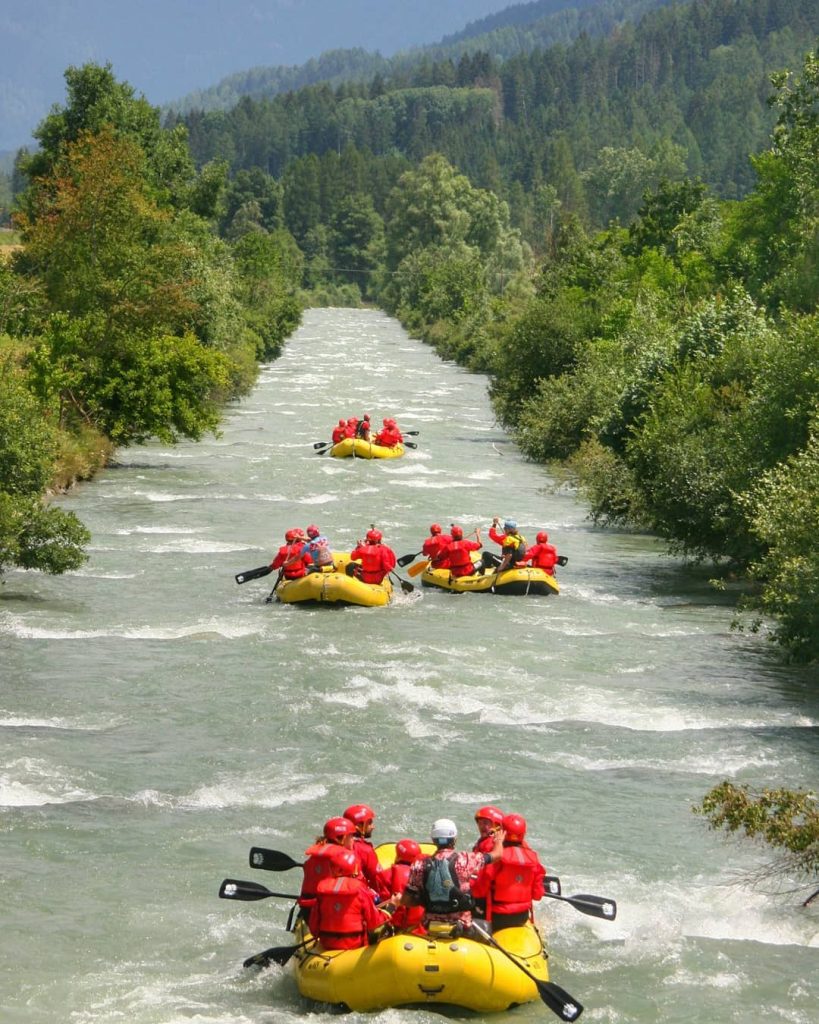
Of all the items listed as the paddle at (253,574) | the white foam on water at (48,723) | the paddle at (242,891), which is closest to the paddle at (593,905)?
the paddle at (242,891)

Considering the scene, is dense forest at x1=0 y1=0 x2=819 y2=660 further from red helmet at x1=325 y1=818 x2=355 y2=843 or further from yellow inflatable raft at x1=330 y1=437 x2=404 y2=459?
red helmet at x1=325 y1=818 x2=355 y2=843

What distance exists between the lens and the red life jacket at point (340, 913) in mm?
14367

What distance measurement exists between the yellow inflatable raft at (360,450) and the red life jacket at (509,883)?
112 feet

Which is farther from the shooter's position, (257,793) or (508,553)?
(508,553)

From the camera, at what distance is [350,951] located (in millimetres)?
14352

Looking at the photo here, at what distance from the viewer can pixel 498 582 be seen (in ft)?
101

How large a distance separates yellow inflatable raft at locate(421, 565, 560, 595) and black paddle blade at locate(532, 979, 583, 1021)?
16580mm

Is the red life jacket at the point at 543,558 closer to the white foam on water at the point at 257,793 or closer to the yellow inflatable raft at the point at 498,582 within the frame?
the yellow inflatable raft at the point at 498,582

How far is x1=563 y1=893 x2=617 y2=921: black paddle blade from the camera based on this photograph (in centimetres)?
1520

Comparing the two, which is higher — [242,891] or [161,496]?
[242,891]

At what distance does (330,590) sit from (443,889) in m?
15.0

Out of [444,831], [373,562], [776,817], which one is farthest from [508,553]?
[444,831]

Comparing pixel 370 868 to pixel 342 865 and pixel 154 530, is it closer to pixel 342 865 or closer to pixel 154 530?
pixel 342 865

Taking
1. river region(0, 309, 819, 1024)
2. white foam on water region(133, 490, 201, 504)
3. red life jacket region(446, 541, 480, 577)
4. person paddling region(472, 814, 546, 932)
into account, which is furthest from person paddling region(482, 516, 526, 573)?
Result: person paddling region(472, 814, 546, 932)
